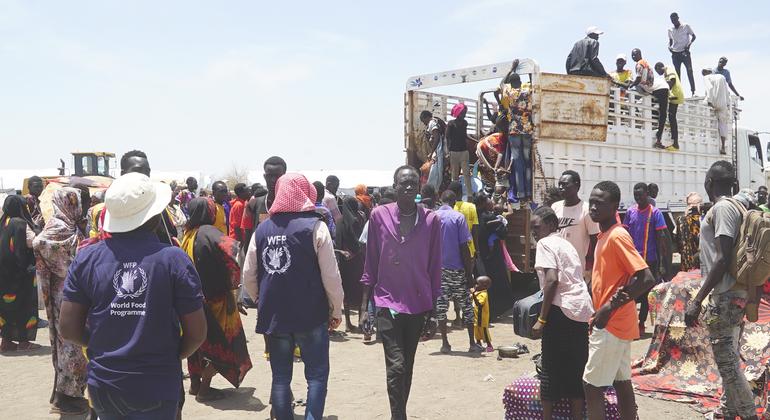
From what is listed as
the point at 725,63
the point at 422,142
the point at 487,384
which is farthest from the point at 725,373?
the point at 725,63

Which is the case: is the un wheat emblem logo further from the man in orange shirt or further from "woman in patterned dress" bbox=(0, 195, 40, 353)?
"woman in patterned dress" bbox=(0, 195, 40, 353)

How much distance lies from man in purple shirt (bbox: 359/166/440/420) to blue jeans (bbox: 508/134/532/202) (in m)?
4.83

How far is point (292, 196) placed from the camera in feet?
13.6

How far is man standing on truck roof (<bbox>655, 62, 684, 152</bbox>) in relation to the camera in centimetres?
1138

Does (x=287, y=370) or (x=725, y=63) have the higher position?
(x=725, y=63)

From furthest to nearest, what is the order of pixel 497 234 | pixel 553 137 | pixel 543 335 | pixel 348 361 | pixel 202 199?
pixel 553 137, pixel 497 234, pixel 348 361, pixel 202 199, pixel 543 335

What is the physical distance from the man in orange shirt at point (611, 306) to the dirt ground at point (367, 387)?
1.41m

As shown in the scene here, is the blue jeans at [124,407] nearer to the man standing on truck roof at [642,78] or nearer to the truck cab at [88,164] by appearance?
the man standing on truck roof at [642,78]

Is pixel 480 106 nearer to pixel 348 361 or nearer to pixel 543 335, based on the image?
pixel 348 361

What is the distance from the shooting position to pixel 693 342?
580 centimetres

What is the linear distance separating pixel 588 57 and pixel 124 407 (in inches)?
369

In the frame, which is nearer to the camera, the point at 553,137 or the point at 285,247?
the point at 285,247

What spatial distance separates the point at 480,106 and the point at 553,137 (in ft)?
7.90

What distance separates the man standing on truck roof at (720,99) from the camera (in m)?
13.0
